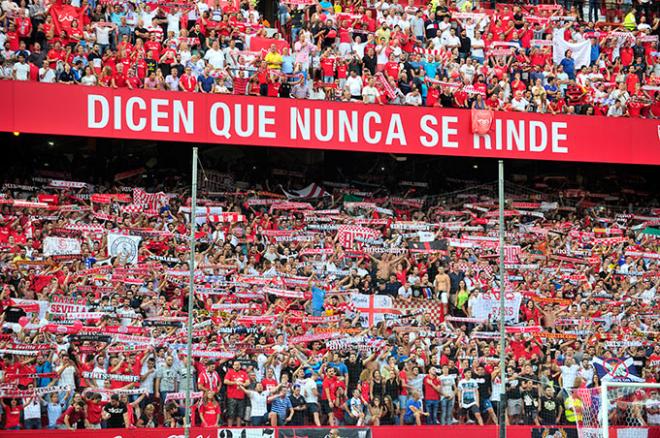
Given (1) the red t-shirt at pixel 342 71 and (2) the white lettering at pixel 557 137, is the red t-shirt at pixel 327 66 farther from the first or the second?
(2) the white lettering at pixel 557 137

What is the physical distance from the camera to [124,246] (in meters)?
20.8

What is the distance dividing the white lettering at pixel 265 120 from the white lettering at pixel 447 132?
3.40m

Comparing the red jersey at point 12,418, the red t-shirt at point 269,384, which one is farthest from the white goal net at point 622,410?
the red jersey at point 12,418

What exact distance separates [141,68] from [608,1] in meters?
13.4

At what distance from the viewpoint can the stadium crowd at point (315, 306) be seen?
18.5 metres

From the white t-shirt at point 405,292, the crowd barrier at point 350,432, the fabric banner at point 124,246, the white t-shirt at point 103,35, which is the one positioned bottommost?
the crowd barrier at point 350,432

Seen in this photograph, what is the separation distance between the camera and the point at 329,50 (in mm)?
23344

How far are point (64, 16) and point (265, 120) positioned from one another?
4.53 metres

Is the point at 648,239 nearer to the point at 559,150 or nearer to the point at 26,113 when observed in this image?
the point at 559,150

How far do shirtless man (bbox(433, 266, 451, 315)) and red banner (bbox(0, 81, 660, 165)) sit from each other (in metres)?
2.60

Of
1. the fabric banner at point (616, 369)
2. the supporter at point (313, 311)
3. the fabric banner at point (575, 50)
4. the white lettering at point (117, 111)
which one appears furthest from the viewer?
the fabric banner at point (575, 50)

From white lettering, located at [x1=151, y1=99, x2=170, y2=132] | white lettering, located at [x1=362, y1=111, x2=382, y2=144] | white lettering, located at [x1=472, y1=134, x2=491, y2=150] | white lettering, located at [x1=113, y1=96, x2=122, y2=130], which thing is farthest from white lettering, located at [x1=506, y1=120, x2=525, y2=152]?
A: white lettering, located at [x1=113, y1=96, x2=122, y2=130]

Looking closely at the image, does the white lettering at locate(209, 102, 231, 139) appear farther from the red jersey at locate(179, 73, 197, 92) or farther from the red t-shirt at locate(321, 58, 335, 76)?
the red t-shirt at locate(321, 58, 335, 76)

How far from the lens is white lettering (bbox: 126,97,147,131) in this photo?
69.1 ft
